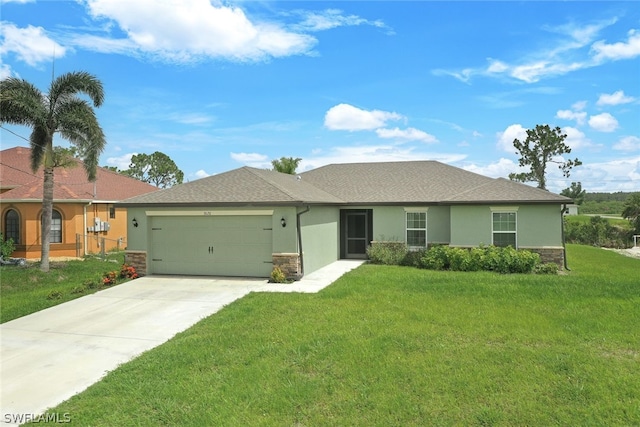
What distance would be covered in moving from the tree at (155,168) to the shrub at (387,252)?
4300cm

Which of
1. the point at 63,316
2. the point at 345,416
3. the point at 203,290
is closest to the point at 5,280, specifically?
the point at 63,316

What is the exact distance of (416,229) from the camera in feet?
58.0

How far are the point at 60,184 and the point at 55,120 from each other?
780cm

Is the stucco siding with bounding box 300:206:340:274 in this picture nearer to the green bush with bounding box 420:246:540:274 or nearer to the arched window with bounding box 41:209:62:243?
the green bush with bounding box 420:246:540:274

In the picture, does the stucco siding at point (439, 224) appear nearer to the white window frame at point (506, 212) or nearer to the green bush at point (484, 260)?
the green bush at point (484, 260)

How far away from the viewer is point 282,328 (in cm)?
806

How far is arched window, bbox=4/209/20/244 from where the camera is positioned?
69.2 feet

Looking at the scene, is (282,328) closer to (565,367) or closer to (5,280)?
(565,367)

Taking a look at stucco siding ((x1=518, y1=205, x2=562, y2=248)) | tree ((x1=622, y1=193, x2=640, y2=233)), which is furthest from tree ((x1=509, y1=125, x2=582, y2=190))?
stucco siding ((x1=518, y1=205, x2=562, y2=248))

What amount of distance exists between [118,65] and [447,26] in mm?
13252

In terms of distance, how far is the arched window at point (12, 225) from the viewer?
21.1 meters

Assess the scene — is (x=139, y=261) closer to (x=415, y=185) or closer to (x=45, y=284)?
(x=45, y=284)

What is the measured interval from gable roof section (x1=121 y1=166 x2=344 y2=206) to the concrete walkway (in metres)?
2.56

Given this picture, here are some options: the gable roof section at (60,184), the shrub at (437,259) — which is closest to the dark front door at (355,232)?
the shrub at (437,259)
